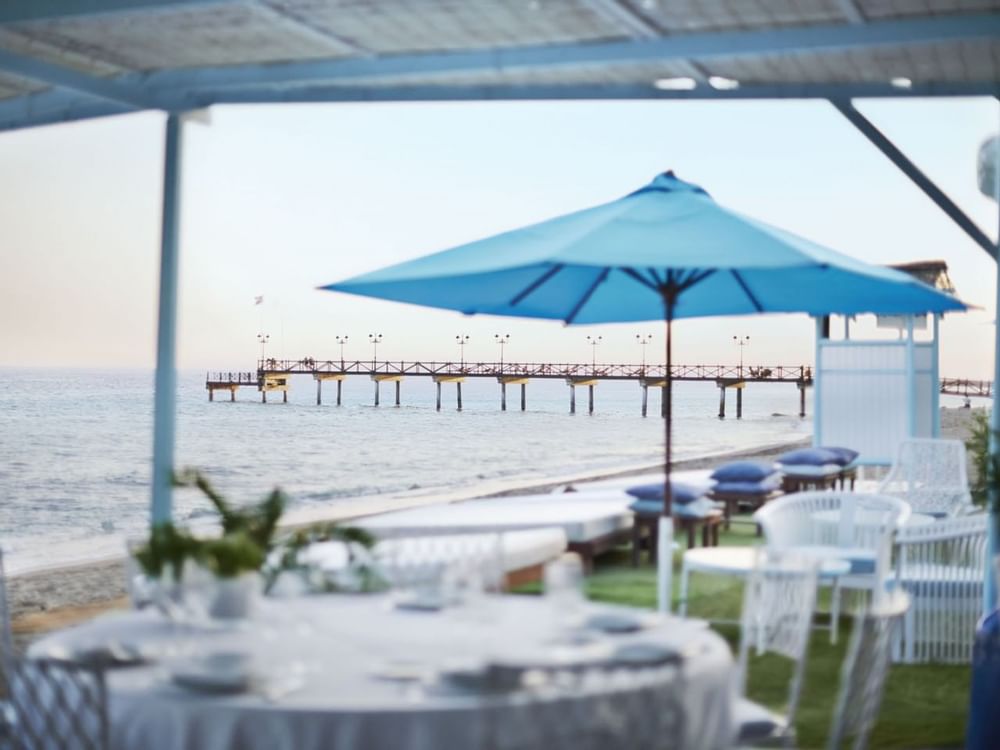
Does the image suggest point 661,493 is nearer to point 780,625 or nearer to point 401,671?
point 780,625

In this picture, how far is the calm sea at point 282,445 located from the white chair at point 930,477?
10.0 meters

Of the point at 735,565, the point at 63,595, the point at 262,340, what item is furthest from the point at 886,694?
the point at 262,340

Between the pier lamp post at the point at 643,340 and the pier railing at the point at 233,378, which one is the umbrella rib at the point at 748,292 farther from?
the pier lamp post at the point at 643,340

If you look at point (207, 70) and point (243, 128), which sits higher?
point (243, 128)

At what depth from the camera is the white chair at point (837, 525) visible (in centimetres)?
557

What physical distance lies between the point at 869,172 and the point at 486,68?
144ft

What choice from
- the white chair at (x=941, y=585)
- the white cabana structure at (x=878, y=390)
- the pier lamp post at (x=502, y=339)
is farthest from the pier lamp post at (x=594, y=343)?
the white chair at (x=941, y=585)

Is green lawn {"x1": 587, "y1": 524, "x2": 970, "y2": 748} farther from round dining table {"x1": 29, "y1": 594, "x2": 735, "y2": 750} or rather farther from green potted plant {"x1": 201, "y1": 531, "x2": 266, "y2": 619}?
green potted plant {"x1": 201, "y1": 531, "x2": 266, "y2": 619}

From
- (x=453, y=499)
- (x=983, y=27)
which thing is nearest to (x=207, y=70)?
(x=983, y=27)

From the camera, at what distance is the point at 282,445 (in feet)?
150

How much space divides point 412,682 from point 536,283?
2.82m

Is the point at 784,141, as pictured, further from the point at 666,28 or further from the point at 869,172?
the point at 666,28

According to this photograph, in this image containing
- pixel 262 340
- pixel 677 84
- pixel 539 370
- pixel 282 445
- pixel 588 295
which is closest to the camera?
pixel 588 295

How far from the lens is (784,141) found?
48.4 meters
